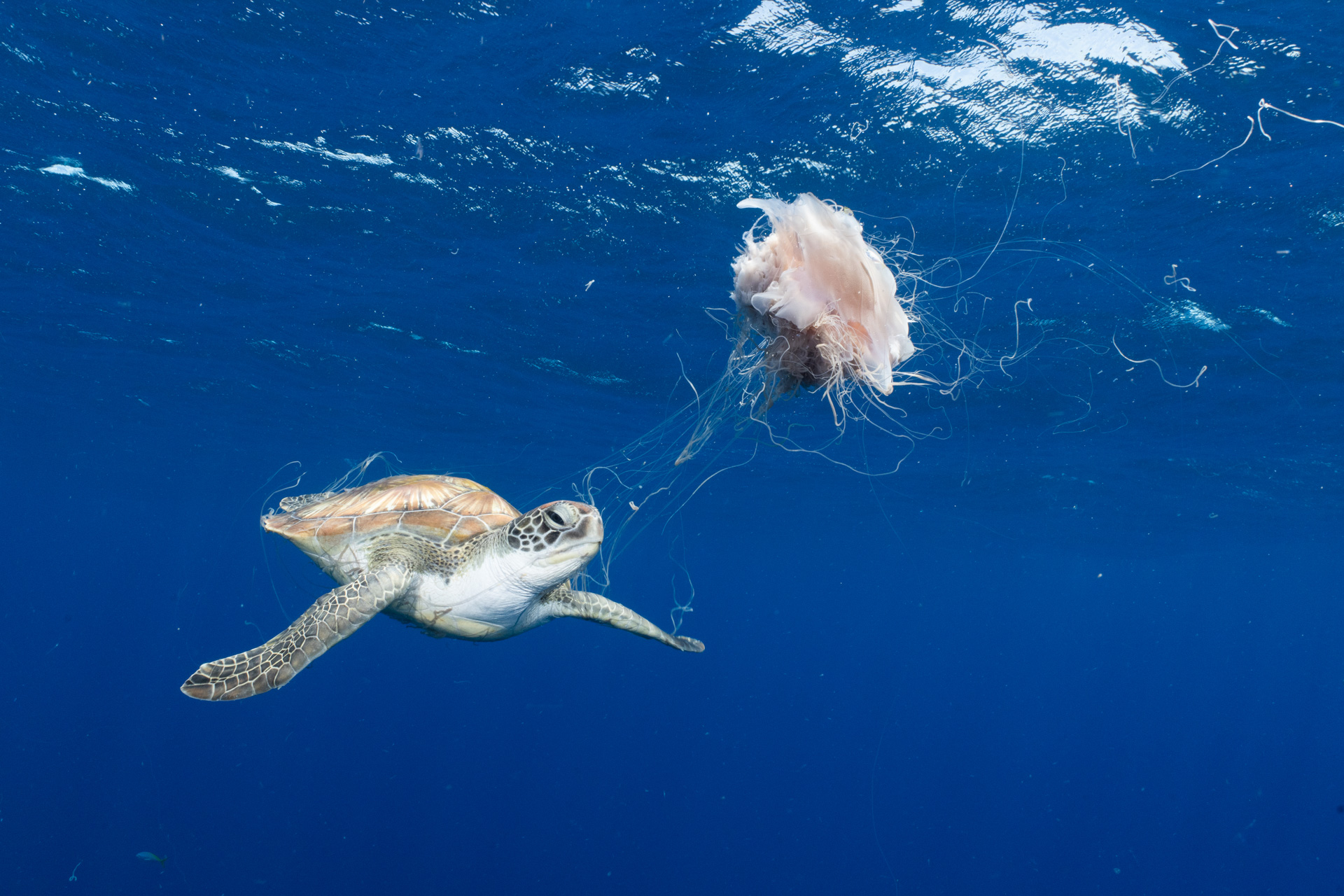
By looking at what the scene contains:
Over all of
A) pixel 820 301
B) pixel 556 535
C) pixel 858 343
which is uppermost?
pixel 820 301

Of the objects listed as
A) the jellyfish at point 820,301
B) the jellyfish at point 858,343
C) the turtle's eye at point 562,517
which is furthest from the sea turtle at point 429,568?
the jellyfish at point 820,301

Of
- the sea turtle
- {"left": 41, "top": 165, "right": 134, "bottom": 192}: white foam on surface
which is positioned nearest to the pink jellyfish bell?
the sea turtle

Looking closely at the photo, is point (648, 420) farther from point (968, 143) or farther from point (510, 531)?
point (510, 531)

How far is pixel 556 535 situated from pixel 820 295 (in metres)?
2.47

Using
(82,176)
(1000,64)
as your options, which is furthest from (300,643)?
(82,176)

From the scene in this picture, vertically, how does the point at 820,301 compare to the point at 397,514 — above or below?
above

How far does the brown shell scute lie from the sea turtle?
1 cm

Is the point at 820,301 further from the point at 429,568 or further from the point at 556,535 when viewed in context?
the point at 429,568

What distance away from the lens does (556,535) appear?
183 inches

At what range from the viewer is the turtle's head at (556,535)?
4.63 m

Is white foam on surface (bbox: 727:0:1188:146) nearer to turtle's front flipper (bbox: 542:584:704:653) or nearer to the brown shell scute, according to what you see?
the brown shell scute

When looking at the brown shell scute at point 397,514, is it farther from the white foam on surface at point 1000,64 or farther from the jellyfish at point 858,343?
the white foam on surface at point 1000,64

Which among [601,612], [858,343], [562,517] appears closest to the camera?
[858,343]

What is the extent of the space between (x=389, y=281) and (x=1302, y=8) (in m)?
12.9
